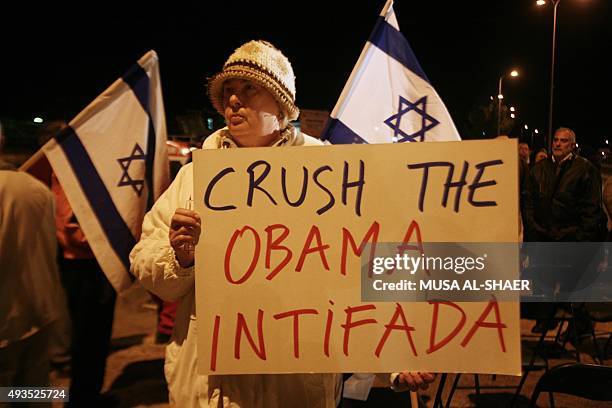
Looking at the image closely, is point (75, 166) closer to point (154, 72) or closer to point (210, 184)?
point (154, 72)

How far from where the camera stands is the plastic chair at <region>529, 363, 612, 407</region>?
6.15 ft

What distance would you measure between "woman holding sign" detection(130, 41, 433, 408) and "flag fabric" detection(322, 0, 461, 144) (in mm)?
959

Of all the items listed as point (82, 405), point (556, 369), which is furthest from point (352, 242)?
point (82, 405)

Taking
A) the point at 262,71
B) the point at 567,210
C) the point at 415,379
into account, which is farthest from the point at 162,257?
the point at 567,210

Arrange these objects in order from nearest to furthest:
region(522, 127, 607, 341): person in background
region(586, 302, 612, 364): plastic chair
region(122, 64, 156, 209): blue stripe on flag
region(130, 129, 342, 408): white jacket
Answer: region(130, 129, 342, 408): white jacket, region(122, 64, 156, 209): blue stripe on flag, region(586, 302, 612, 364): plastic chair, region(522, 127, 607, 341): person in background

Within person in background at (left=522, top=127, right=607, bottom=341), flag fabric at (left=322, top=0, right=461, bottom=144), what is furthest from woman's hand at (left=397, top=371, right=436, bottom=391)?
person in background at (left=522, top=127, right=607, bottom=341)

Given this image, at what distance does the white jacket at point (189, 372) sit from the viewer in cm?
153

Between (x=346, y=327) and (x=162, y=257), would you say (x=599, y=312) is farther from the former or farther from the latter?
(x=162, y=257)

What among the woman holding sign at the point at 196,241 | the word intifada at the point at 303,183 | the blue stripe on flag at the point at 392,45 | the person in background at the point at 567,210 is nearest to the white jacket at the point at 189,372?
the woman holding sign at the point at 196,241

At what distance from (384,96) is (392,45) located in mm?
285

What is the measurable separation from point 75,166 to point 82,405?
1.61m

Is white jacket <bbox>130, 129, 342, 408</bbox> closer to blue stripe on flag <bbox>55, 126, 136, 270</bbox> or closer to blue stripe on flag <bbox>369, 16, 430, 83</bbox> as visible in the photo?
blue stripe on flag <bbox>55, 126, 136, 270</bbox>

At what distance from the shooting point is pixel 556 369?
1.90 meters

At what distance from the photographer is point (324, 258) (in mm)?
1450
